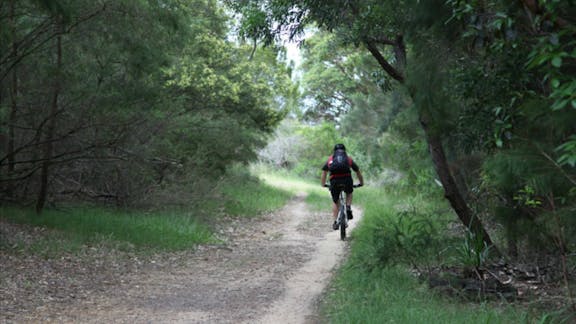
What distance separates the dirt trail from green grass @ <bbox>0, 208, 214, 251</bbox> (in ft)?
2.22

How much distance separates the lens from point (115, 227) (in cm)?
1165

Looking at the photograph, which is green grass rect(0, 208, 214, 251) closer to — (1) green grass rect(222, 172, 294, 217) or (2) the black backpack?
(2) the black backpack

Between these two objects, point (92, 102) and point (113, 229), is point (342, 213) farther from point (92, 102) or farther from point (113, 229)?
point (92, 102)

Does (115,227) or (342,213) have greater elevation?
(342,213)

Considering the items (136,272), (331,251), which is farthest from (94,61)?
(331,251)

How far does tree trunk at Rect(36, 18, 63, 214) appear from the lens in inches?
405

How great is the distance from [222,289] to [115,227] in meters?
4.31

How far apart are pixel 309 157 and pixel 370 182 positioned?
13.6m

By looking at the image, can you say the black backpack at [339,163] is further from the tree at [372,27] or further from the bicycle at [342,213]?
the tree at [372,27]

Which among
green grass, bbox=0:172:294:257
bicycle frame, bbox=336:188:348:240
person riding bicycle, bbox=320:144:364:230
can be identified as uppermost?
person riding bicycle, bbox=320:144:364:230

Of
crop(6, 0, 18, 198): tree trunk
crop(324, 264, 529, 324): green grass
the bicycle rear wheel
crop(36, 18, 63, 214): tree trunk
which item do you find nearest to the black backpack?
the bicycle rear wheel

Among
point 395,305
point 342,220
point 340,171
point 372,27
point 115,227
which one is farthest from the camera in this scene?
point 342,220

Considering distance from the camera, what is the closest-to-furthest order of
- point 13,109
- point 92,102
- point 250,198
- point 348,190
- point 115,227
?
1. point 13,109
2. point 92,102
3. point 115,227
4. point 348,190
5. point 250,198

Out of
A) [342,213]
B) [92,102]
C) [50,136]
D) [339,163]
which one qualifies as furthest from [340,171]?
[50,136]
